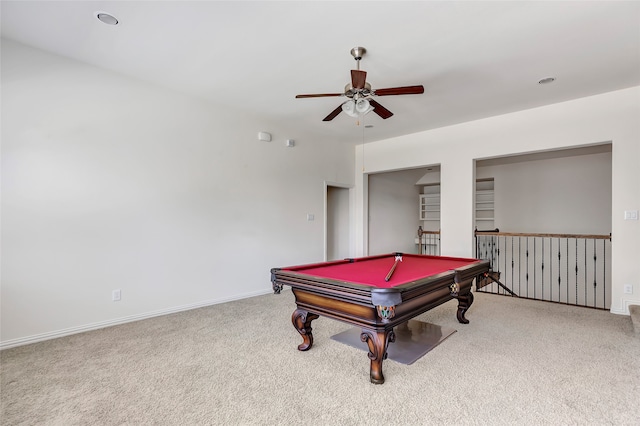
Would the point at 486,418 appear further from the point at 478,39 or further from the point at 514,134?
the point at 514,134

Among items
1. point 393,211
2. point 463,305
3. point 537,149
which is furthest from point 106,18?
point 393,211

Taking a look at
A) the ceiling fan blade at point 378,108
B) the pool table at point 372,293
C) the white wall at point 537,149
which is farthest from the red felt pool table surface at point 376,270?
the white wall at point 537,149

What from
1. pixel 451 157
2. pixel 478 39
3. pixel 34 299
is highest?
pixel 478 39

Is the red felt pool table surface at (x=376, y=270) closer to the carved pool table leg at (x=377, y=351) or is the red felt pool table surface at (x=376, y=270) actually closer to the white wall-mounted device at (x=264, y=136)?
the carved pool table leg at (x=377, y=351)

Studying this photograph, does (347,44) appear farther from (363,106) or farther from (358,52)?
(363,106)

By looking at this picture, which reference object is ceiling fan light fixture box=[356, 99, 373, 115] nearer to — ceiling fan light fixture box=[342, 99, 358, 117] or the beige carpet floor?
ceiling fan light fixture box=[342, 99, 358, 117]

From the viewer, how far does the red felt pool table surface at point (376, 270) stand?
2.34 m

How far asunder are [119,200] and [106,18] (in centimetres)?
178

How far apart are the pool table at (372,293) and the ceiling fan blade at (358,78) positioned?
62.5 inches

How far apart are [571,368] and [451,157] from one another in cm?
353

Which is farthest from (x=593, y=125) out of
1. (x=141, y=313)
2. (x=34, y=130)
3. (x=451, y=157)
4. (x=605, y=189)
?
(x=34, y=130)

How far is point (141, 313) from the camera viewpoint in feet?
11.7

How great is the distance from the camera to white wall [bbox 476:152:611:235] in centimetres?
600

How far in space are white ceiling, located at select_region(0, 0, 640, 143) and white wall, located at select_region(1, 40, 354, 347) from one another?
0.39 meters
